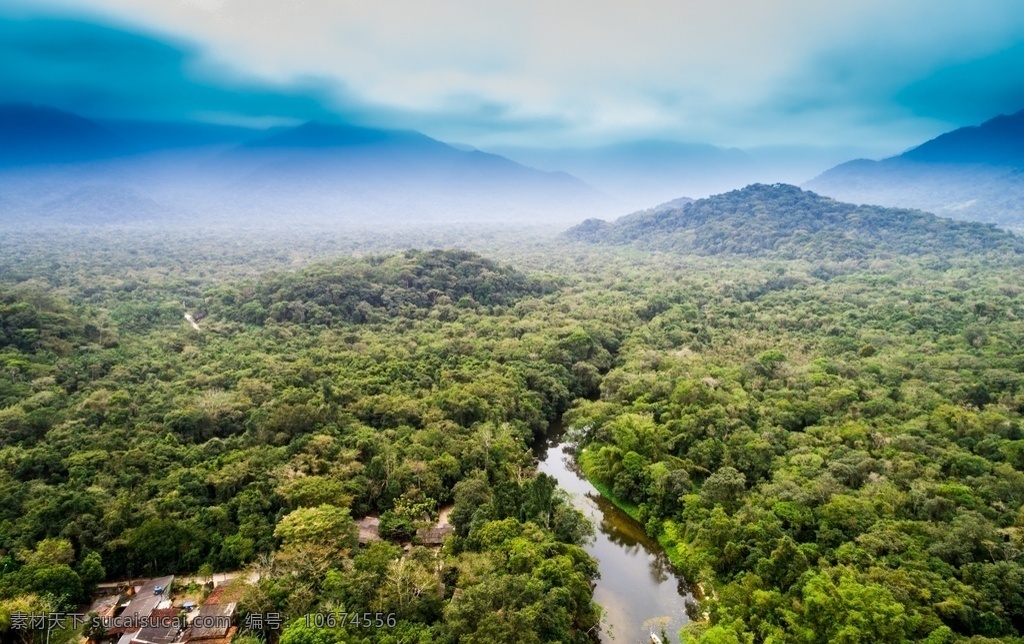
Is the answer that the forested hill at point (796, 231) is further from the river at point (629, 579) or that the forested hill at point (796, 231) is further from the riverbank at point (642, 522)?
the river at point (629, 579)

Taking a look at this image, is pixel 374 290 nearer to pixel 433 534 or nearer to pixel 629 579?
pixel 433 534

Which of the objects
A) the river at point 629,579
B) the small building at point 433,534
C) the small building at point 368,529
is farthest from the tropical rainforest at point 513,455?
the river at point 629,579

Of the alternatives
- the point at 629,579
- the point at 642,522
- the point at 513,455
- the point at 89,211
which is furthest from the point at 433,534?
the point at 89,211

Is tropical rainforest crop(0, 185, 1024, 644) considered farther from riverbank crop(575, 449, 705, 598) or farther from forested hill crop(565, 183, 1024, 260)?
forested hill crop(565, 183, 1024, 260)

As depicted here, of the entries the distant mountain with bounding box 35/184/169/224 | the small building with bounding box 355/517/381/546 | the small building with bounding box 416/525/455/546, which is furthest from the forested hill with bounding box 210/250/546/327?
the distant mountain with bounding box 35/184/169/224

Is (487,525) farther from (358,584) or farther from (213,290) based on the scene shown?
(213,290)

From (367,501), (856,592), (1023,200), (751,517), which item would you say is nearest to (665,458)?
(751,517)
